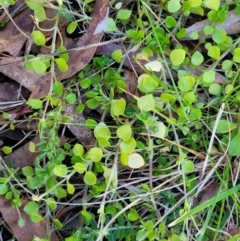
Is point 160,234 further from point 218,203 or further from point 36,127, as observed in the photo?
point 36,127

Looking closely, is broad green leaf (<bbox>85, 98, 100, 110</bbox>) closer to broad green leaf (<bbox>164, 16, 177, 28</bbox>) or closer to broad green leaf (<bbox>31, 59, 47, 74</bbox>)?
broad green leaf (<bbox>31, 59, 47, 74</bbox>)

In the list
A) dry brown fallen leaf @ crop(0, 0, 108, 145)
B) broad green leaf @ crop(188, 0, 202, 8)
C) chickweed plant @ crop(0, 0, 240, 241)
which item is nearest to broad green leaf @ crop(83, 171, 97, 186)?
chickweed plant @ crop(0, 0, 240, 241)

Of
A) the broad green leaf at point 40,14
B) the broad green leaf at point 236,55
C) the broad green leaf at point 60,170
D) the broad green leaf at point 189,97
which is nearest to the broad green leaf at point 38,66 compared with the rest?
the broad green leaf at point 40,14

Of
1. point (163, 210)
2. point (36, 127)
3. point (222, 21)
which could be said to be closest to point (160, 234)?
point (163, 210)

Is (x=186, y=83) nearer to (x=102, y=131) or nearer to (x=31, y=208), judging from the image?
(x=102, y=131)

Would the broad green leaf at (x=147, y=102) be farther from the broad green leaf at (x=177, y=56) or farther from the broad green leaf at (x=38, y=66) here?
the broad green leaf at (x=38, y=66)

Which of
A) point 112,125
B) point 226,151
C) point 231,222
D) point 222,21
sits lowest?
point 231,222

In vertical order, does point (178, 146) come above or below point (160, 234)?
above
